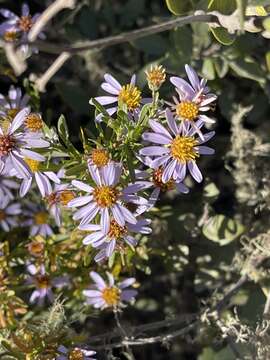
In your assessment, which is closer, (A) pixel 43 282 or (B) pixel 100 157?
(B) pixel 100 157

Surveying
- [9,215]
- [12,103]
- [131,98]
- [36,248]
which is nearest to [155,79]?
[131,98]

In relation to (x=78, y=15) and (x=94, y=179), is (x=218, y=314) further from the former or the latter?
(x=78, y=15)

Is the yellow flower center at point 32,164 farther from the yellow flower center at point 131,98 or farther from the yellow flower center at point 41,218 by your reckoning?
the yellow flower center at point 41,218

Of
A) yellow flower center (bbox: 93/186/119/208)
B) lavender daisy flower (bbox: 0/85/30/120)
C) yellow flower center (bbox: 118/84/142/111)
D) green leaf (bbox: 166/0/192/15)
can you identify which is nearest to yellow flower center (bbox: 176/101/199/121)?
yellow flower center (bbox: 118/84/142/111)

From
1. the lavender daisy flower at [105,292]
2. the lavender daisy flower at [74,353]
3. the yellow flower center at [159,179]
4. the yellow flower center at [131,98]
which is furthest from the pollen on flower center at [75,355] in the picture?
the yellow flower center at [131,98]

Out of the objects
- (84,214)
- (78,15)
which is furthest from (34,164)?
(78,15)

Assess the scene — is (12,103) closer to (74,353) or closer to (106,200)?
(106,200)
